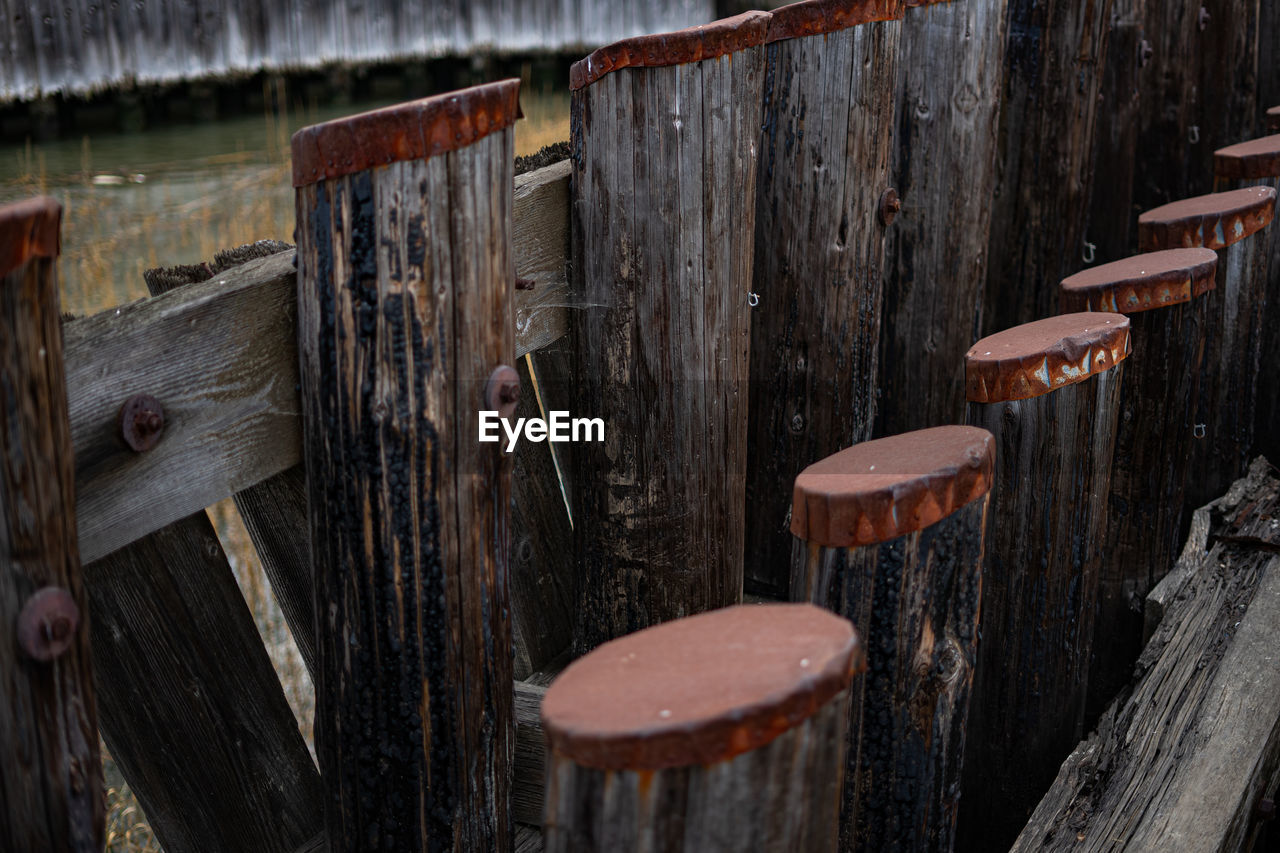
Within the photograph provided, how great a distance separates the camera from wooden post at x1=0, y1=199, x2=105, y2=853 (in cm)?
113

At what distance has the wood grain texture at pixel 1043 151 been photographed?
3100 millimetres

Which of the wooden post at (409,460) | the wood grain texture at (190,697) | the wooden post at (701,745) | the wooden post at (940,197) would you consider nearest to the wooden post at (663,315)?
the wooden post at (409,460)

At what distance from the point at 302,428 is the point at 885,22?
1.31 meters

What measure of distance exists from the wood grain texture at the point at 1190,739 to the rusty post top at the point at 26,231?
159 centimetres

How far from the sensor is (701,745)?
3.32 feet

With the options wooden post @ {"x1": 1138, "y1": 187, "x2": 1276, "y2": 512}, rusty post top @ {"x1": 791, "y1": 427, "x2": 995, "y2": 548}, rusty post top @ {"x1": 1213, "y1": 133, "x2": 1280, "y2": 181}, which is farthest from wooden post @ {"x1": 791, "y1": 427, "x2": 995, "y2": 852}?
rusty post top @ {"x1": 1213, "y1": 133, "x2": 1280, "y2": 181}

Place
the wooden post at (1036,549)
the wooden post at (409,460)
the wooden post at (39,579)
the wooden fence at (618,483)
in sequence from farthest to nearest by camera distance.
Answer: the wooden post at (1036,549) < the wooden post at (409,460) < the wooden fence at (618,483) < the wooden post at (39,579)

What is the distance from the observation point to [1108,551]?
2645 mm

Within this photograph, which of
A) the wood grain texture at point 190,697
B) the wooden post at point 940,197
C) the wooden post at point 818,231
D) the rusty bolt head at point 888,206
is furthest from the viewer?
the wooden post at point 940,197

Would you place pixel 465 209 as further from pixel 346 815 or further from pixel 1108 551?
pixel 1108 551

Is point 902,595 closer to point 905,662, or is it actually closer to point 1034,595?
point 905,662

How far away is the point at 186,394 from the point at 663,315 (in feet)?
2.57

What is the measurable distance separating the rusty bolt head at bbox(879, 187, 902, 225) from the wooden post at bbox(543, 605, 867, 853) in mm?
1334

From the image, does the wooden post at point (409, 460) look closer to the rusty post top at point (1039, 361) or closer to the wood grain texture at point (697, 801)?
the wood grain texture at point (697, 801)
